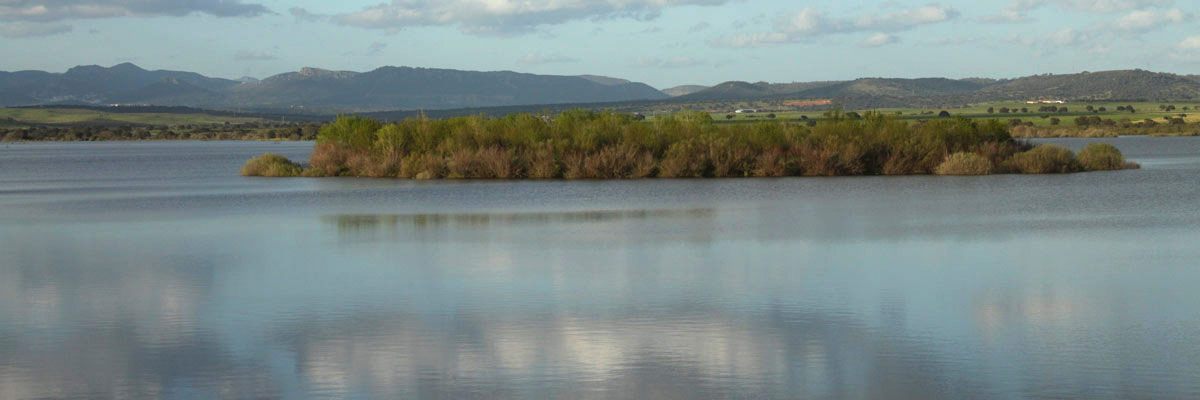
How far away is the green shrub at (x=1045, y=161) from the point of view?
41812 mm

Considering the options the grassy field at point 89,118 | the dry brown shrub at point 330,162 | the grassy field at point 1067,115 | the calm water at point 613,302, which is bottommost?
the grassy field at point 89,118

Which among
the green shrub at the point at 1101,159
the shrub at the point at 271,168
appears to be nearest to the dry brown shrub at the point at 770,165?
the green shrub at the point at 1101,159

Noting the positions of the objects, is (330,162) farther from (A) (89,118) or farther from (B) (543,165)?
(A) (89,118)

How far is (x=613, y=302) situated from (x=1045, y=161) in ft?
105

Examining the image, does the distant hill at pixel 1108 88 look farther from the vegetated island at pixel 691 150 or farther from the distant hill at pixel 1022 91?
the vegetated island at pixel 691 150

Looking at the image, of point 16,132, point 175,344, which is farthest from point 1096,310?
point 16,132

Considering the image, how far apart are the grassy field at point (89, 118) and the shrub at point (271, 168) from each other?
125166 mm

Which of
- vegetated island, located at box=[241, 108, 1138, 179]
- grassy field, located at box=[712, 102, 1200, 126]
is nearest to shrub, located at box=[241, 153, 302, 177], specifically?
vegetated island, located at box=[241, 108, 1138, 179]

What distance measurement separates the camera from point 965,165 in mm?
41188

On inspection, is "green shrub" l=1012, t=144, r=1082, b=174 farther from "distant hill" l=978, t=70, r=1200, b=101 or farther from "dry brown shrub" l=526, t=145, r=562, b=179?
"distant hill" l=978, t=70, r=1200, b=101

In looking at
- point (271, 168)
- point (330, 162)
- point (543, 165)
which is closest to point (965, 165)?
point (543, 165)

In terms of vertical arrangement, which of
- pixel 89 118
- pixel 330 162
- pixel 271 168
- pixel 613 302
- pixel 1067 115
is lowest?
pixel 89 118

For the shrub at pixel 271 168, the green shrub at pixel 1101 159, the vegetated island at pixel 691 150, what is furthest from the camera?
the shrub at pixel 271 168

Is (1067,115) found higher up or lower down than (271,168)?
lower down
